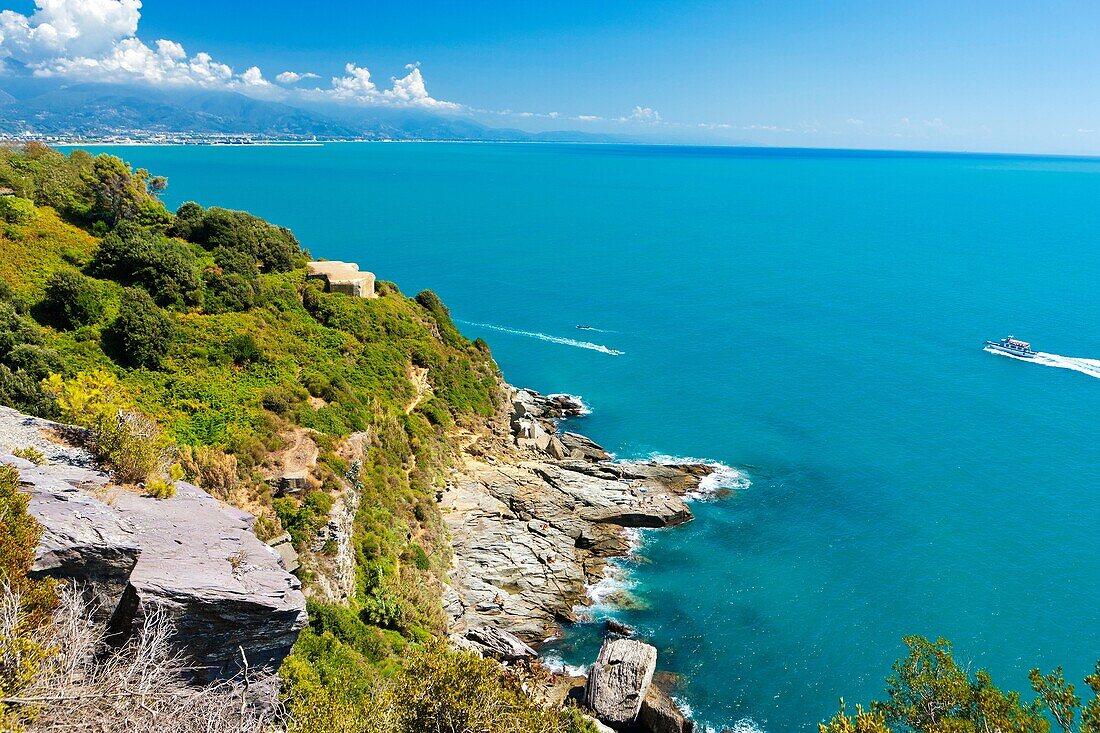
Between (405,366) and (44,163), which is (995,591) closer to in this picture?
(405,366)

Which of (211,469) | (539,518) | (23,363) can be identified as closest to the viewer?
(23,363)

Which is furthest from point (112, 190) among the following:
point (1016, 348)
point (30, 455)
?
point (1016, 348)

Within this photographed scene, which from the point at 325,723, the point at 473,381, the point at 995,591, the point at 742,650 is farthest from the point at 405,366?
the point at 995,591

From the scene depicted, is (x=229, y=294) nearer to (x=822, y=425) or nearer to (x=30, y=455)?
(x=30, y=455)

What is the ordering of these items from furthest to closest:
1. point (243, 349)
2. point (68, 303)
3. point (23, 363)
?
point (243, 349), point (68, 303), point (23, 363)

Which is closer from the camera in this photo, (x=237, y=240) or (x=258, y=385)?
(x=258, y=385)

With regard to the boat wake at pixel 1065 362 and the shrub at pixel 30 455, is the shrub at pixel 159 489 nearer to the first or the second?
the shrub at pixel 30 455
